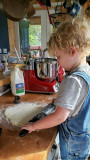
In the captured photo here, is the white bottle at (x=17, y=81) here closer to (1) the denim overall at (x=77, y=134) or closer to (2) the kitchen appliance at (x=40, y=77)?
(2) the kitchen appliance at (x=40, y=77)

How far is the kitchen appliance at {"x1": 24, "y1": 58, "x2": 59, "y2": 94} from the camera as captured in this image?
39.6 inches

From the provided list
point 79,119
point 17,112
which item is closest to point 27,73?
point 17,112

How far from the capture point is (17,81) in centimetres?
98

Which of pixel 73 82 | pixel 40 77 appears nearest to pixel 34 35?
pixel 40 77

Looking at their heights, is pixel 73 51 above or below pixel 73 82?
above

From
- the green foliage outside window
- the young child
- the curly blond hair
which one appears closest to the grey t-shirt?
the young child

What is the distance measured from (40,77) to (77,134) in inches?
21.2

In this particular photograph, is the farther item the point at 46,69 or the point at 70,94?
the point at 46,69

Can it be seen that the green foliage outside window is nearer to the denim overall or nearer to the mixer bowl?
the mixer bowl

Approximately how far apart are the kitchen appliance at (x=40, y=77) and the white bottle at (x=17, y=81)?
74mm

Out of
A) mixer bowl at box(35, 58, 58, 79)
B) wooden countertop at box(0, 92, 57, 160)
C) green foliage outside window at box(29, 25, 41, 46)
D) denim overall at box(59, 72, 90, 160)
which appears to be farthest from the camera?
green foliage outside window at box(29, 25, 41, 46)

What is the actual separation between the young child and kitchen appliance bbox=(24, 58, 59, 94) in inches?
16.1

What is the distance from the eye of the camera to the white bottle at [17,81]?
0.98 m

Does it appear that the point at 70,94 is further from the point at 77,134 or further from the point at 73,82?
the point at 77,134
